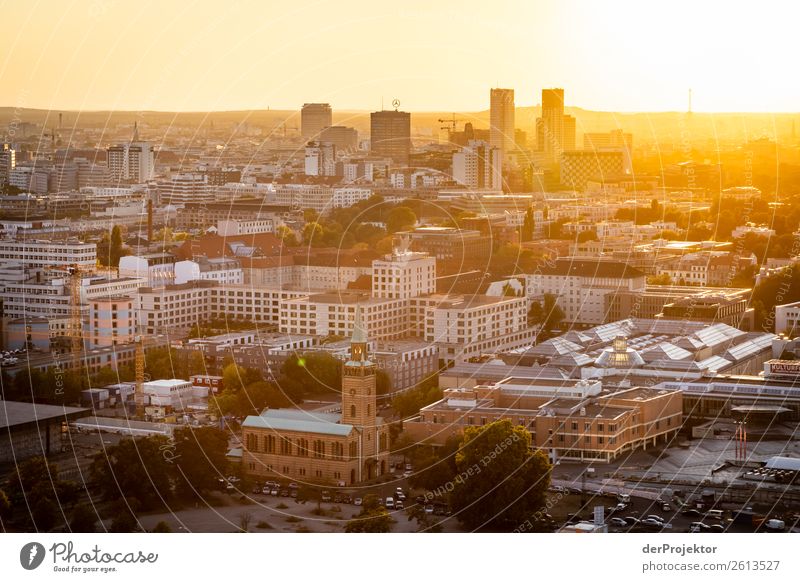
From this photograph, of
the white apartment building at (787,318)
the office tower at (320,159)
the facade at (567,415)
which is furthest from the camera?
the office tower at (320,159)


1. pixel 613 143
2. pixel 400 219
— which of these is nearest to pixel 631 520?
pixel 400 219


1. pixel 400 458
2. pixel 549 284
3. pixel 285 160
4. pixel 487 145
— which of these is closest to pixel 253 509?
pixel 400 458

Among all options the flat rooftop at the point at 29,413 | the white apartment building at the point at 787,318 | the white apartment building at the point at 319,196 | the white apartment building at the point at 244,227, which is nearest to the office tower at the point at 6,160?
the white apartment building at the point at 319,196

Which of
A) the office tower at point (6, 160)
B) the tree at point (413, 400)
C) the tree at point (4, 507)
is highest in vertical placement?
the office tower at point (6, 160)

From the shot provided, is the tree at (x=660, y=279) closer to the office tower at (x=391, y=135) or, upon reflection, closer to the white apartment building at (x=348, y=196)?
the office tower at (x=391, y=135)

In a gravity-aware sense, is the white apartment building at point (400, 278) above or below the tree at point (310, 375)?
above

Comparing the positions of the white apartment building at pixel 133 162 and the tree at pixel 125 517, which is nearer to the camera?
the tree at pixel 125 517

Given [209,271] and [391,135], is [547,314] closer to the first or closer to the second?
[209,271]
